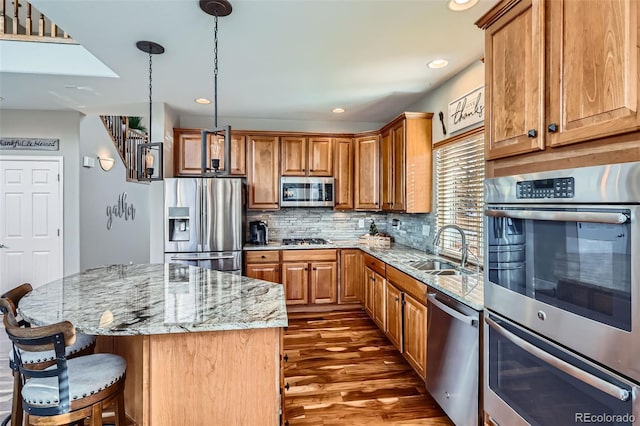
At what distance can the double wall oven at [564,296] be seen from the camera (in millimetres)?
998

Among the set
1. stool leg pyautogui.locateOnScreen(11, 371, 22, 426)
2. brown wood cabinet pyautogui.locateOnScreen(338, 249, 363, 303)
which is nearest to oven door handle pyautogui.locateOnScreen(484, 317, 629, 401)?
stool leg pyautogui.locateOnScreen(11, 371, 22, 426)

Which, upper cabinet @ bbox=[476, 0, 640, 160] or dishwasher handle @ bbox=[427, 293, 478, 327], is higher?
upper cabinet @ bbox=[476, 0, 640, 160]

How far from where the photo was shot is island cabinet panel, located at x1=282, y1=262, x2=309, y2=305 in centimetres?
418

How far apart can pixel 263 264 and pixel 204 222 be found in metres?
0.89

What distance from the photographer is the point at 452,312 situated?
1952mm

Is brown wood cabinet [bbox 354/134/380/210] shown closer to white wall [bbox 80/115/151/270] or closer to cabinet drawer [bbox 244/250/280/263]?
cabinet drawer [bbox 244/250/280/263]

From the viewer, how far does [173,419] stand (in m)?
1.50

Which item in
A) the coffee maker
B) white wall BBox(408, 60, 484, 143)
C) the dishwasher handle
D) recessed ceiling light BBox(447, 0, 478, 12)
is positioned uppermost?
recessed ceiling light BBox(447, 0, 478, 12)

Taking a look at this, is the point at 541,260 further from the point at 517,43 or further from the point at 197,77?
the point at 197,77

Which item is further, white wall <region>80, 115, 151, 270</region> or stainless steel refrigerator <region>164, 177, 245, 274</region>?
white wall <region>80, 115, 151, 270</region>

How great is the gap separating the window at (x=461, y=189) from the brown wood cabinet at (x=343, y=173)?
143 cm

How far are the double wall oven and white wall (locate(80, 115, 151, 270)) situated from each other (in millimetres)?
4825

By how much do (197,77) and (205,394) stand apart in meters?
2.75

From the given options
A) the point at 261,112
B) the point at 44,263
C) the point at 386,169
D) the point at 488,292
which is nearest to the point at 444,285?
the point at 488,292
